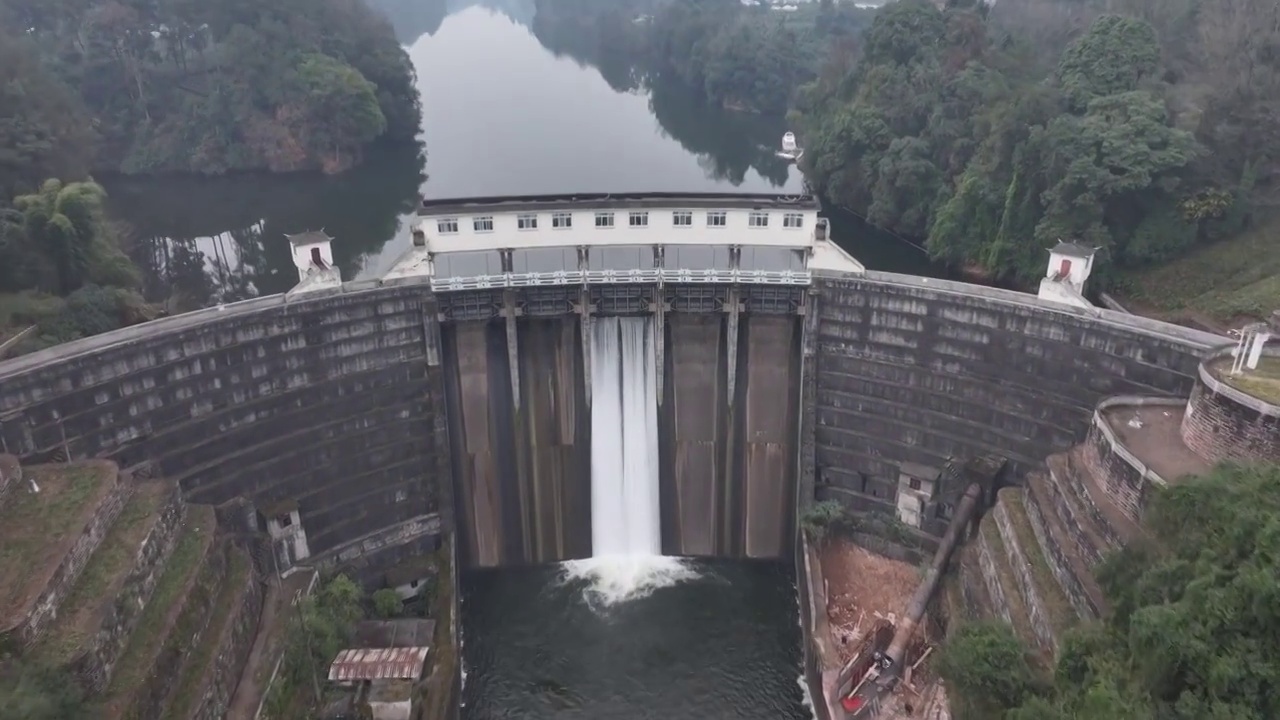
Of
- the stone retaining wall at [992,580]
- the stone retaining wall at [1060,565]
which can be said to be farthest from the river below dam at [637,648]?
the stone retaining wall at [1060,565]

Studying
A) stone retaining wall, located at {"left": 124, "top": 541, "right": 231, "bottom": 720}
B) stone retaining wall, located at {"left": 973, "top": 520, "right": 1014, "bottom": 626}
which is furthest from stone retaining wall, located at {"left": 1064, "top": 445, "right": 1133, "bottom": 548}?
stone retaining wall, located at {"left": 124, "top": 541, "right": 231, "bottom": 720}

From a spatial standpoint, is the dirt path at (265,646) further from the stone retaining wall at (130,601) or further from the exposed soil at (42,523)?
the exposed soil at (42,523)

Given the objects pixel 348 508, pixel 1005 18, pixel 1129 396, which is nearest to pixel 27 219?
pixel 348 508

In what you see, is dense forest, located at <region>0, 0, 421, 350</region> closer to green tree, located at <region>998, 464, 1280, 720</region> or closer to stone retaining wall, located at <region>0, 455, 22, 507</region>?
stone retaining wall, located at <region>0, 455, 22, 507</region>

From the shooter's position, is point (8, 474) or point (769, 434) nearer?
point (8, 474)

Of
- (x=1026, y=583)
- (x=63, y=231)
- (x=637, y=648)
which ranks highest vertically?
(x=63, y=231)

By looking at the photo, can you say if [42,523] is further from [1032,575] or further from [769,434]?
[1032,575]

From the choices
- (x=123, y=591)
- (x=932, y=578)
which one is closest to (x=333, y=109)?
(x=123, y=591)
